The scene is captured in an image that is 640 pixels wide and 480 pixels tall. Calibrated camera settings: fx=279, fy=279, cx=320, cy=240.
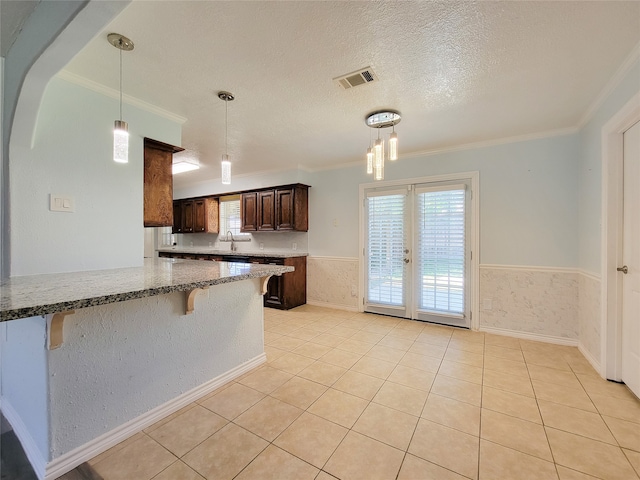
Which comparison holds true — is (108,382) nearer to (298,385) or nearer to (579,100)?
(298,385)

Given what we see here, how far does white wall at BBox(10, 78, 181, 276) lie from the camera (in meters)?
1.89

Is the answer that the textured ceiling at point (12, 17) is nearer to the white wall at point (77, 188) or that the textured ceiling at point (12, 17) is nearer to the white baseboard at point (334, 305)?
the white wall at point (77, 188)

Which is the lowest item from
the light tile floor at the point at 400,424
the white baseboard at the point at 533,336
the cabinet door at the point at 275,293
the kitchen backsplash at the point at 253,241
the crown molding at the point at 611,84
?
the light tile floor at the point at 400,424

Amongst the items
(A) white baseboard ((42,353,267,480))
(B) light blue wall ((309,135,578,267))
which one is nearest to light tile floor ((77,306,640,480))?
(A) white baseboard ((42,353,267,480))

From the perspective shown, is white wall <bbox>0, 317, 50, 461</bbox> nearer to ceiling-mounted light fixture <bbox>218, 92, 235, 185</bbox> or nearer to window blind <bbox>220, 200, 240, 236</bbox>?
ceiling-mounted light fixture <bbox>218, 92, 235, 185</bbox>

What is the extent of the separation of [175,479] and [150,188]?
2.25 meters

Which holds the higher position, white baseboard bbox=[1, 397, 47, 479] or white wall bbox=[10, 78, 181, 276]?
white wall bbox=[10, 78, 181, 276]

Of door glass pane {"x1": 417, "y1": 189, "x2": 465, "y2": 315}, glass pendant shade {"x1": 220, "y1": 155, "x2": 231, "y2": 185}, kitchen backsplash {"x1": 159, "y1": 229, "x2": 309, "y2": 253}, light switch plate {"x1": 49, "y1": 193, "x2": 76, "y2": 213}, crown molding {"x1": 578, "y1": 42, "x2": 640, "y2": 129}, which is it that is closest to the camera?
crown molding {"x1": 578, "y1": 42, "x2": 640, "y2": 129}

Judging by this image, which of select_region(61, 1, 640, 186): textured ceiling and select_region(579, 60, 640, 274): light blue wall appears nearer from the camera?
select_region(61, 1, 640, 186): textured ceiling

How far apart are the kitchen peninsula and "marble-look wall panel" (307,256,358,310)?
2535 millimetres

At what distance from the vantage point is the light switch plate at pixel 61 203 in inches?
78.7

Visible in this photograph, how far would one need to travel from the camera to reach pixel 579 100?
242 cm

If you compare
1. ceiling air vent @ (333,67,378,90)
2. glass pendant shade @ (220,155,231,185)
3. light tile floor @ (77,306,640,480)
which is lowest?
light tile floor @ (77,306,640,480)

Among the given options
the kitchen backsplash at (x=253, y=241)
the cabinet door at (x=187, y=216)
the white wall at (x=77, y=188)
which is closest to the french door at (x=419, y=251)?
the kitchen backsplash at (x=253, y=241)
